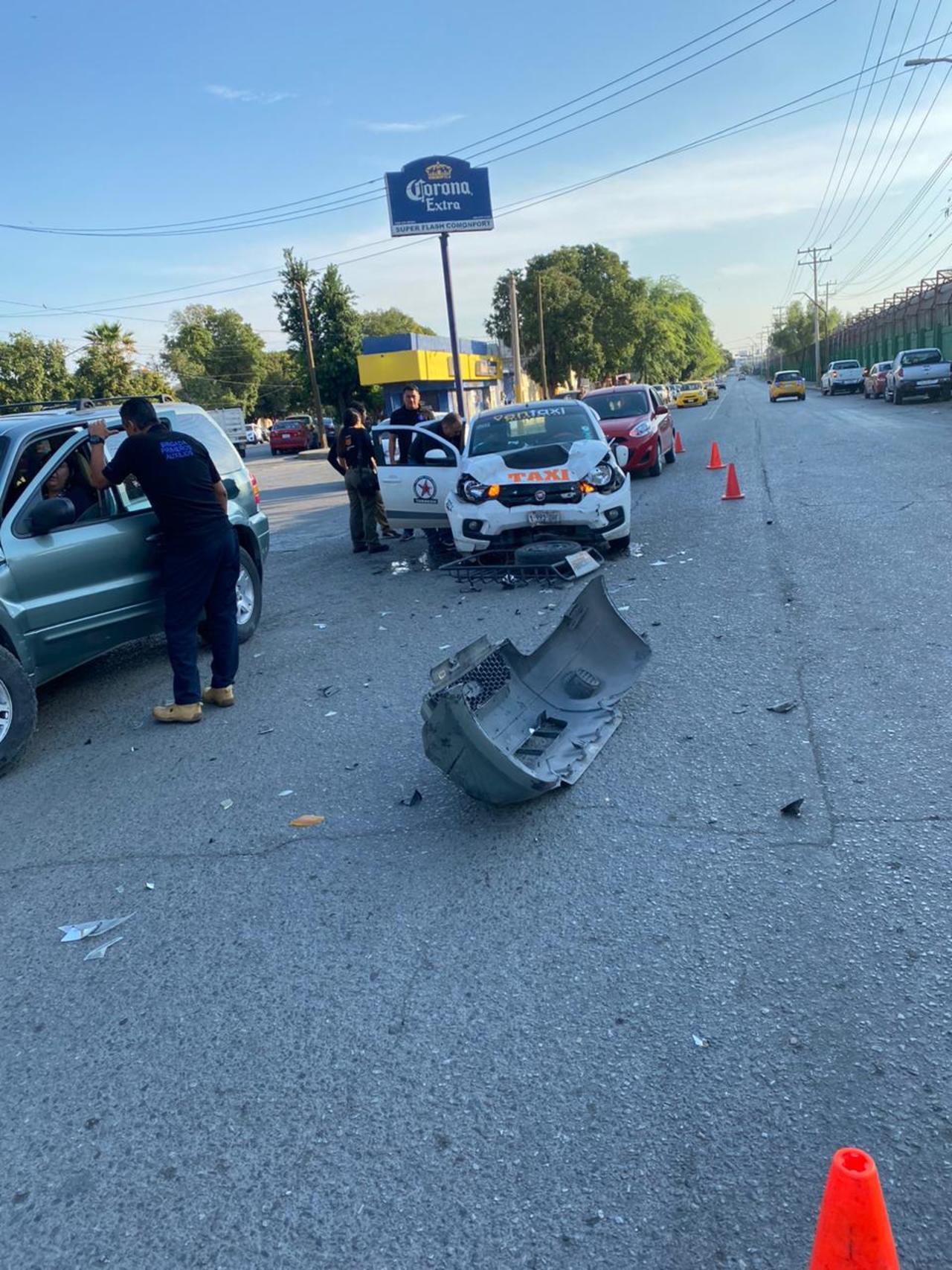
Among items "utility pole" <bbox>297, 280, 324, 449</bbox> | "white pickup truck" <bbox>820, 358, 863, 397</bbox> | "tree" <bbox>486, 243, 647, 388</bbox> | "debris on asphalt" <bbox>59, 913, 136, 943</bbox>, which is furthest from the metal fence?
"debris on asphalt" <bbox>59, 913, 136, 943</bbox>

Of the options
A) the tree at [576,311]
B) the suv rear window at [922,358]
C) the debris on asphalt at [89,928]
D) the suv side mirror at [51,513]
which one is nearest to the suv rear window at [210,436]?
the suv side mirror at [51,513]

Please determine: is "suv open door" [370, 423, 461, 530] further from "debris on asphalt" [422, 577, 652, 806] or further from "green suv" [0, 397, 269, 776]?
"debris on asphalt" [422, 577, 652, 806]

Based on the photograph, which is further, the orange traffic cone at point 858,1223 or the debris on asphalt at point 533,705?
the debris on asphalt at point 533,705

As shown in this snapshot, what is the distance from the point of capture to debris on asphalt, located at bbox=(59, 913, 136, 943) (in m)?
3.69

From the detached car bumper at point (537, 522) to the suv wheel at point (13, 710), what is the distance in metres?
5.11

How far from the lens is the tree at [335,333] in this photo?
5294cm

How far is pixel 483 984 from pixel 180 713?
139 inches

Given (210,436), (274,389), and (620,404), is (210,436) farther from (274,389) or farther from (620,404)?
(274,389)

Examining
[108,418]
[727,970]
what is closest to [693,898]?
[727,970]

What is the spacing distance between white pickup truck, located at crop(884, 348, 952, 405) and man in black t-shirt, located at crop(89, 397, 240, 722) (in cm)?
3341

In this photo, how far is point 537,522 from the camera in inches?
374

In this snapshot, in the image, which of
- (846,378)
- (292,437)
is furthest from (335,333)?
(846,378)

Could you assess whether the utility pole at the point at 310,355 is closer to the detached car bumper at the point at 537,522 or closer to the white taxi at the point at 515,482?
the white taxi at the point at 515,482

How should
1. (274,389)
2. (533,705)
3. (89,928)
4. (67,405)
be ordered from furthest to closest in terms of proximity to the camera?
(274,389) < (67,405) < (533,705) < (89,928)
